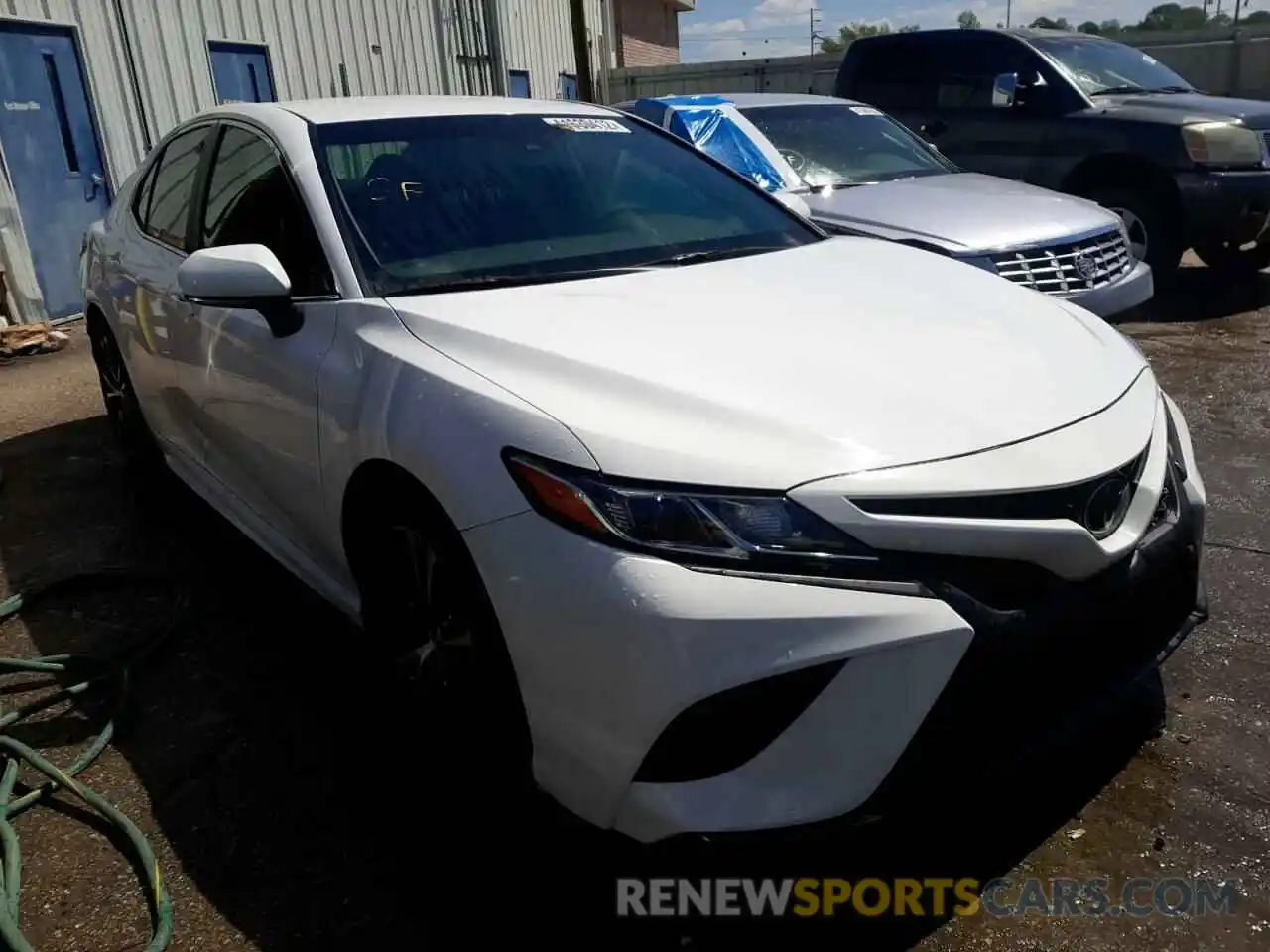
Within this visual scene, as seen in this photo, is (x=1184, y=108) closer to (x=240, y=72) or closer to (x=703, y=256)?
(x=703, y=256)

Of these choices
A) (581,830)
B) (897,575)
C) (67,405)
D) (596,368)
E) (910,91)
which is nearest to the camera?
(897,575)

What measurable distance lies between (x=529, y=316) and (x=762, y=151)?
442 cm

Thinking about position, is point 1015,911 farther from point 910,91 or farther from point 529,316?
point 910,91

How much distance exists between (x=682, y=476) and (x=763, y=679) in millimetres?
363

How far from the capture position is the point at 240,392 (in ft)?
9.82

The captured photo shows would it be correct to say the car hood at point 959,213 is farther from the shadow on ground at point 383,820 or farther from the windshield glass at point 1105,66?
the shadow on ground at point 383,820

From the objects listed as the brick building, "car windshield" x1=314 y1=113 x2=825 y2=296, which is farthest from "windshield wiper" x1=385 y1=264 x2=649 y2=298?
the brick building

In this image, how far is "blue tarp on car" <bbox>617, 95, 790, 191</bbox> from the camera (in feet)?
20.4

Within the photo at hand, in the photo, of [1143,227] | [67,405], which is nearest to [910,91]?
[1143,227]

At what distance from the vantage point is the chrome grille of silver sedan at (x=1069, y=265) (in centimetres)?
513

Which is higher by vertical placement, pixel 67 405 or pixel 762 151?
pixel 762 151

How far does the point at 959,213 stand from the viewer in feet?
17.7

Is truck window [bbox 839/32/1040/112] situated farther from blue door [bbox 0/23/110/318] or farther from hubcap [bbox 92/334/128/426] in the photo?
hubcap [bbox 92/334/128/426]

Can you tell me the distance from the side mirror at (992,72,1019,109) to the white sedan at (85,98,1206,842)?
17.9 feet
